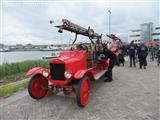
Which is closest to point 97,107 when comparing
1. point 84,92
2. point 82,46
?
point 84,92

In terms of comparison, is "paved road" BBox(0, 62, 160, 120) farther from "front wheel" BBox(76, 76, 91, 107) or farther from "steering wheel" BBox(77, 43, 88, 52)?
"steering wheel" BBox(77, 43, 88, 52)

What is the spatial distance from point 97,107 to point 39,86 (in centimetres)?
211

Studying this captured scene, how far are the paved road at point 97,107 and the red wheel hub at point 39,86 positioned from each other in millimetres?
254

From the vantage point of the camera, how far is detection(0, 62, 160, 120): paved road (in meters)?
4.52

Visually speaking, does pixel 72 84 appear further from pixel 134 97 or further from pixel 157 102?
pixel 157 102

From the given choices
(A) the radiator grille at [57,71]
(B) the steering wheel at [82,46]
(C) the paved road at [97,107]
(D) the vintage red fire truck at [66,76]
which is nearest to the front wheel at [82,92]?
A: (D) the vintage red fire truck at [66,76]

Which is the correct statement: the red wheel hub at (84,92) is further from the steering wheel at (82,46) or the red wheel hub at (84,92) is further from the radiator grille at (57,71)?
the steering wheel at (82,46)

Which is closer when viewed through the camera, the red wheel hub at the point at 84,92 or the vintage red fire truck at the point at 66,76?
the red wheel hub at the point at 84,92

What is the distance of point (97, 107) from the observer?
16.7ft

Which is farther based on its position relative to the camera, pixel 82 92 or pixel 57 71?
pixel 57 71

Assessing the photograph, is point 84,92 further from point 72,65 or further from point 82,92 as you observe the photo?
point 72,65

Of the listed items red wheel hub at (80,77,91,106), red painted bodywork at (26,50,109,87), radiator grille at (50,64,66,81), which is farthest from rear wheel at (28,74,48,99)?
red wheel hub at (80,77,91,106)

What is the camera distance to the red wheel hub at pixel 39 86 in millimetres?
5852

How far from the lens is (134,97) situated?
19.2 feet
